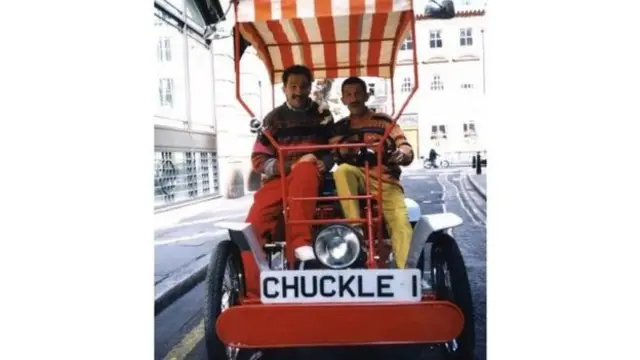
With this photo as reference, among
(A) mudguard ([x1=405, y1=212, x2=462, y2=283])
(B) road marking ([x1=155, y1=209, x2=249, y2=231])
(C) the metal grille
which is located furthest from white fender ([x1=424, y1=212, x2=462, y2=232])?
(C) the metal grille

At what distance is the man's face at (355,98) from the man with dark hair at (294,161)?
9 cm

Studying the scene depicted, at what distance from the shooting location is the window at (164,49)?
89.0 inches

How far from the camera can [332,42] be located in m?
2.75

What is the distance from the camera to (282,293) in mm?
2086

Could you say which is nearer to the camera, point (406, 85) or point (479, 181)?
point (479, 181)

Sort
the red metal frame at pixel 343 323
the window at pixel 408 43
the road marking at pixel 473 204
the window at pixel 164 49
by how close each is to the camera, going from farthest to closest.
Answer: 1. the window at pixel 408 43
2. the window at pixel 164 49
3. the road marking at pixel 473 204
4. the red metal frame at pixel 343 323

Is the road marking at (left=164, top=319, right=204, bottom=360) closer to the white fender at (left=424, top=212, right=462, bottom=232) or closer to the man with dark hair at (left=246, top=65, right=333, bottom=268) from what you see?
the man with dark hair at (left=246, top=65, right=333, bottom=268)

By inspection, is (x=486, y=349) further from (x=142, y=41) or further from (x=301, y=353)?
(x=142, y=41)

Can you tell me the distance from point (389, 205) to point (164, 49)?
3.13 feet

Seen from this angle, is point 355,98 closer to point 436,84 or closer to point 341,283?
point 436,84

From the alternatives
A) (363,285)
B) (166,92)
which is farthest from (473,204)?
(166,92)

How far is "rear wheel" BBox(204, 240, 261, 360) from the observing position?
219cm

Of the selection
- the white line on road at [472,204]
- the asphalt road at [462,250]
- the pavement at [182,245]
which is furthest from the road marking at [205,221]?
the white line on road at [472,204]

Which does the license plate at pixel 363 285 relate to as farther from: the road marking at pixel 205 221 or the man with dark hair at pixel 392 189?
the road marking at pixel 205 221
